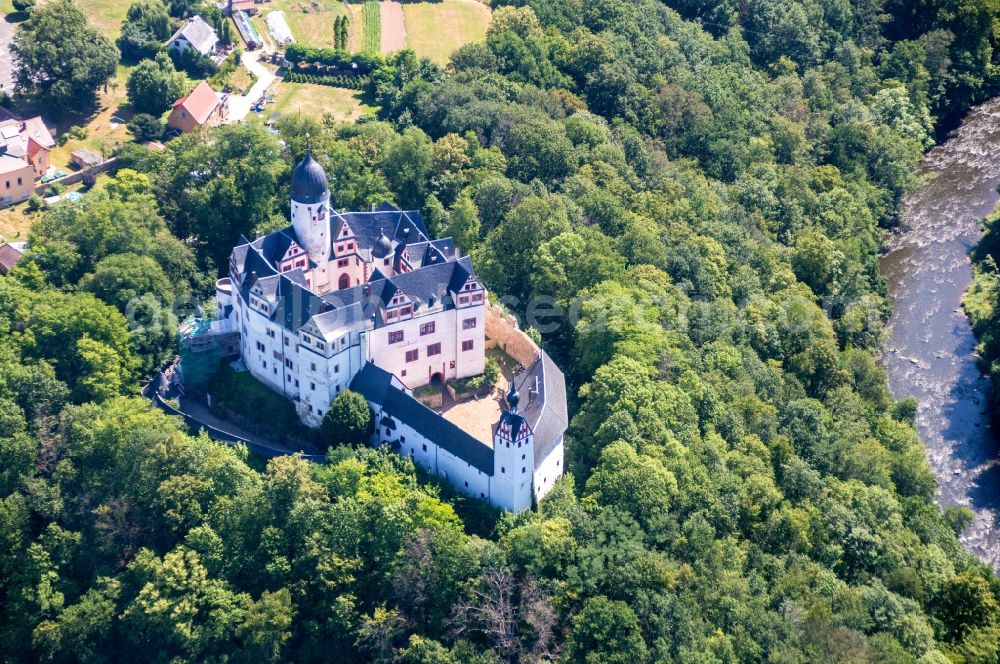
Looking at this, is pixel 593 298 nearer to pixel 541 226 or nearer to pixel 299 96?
pixel 541 226

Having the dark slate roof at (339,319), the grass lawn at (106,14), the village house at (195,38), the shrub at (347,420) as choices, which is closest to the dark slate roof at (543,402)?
the shrub at (347,420)

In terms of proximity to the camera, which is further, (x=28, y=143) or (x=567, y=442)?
(x=28, y=143)

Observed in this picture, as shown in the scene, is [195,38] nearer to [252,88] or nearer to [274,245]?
[252,88]

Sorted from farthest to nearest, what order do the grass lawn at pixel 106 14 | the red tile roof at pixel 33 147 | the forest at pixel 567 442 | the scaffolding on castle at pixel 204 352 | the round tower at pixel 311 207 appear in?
1. the grass lawn at pixel 106 14
2. the red tile roof at pixel 33 147
3. the scaffolding on castle at pixel 204 352
4. the round tower at pixel 311 207
5. the forest at pixel 567 442

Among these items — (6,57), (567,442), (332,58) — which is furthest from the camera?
(332,58)

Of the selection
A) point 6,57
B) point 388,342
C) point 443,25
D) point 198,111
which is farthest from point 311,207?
point 443,25

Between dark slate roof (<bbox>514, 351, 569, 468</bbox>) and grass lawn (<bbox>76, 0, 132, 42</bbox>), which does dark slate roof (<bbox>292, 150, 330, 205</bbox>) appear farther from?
grass lawn (<bbox>76, 0, 132, 42</bbox>)

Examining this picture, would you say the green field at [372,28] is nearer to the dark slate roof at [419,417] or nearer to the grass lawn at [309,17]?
the grass lawn at [309,17]
